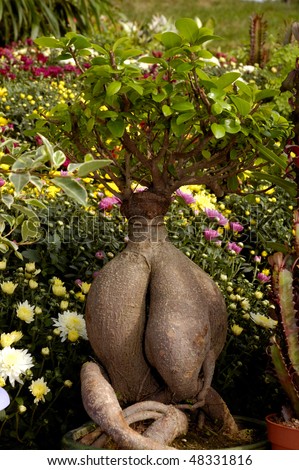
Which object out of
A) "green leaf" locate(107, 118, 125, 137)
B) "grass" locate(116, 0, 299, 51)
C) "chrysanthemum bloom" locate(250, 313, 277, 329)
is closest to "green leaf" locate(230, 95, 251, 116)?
"green leaf" locate(107, 118, 125, 137)

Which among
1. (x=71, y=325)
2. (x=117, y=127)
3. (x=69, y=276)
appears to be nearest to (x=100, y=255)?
(x=69, y=276)

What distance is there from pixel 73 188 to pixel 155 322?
622mm

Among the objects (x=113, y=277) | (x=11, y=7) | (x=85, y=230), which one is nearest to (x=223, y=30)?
(x=11, y=7)

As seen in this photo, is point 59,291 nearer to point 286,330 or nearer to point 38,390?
point 38,390

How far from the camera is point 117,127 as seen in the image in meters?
2.06

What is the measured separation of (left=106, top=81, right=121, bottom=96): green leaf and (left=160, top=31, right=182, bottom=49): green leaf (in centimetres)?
19

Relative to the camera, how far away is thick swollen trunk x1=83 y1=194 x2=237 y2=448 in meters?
2.10

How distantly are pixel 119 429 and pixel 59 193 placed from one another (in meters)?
1.95

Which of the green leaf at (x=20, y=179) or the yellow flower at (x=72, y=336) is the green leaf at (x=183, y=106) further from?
the yellow flower at (x=72, y=336)

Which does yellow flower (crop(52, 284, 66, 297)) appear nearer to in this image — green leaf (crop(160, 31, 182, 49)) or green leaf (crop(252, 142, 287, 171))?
green leaf (crop(252, 142, 287, 171))

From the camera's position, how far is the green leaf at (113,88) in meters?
1.93

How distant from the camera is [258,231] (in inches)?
144
